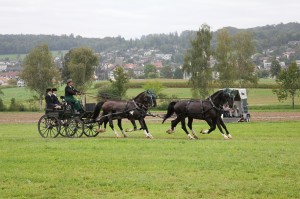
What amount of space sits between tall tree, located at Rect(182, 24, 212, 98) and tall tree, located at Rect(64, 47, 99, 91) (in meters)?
16.5

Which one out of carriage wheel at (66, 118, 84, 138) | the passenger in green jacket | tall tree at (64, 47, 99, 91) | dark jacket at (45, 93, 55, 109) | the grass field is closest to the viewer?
the grass field

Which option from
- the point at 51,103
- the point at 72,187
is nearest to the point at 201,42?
the point at 51,103

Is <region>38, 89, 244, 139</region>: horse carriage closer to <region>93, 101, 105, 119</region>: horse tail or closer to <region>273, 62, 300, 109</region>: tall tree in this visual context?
<region>93, 101, 105, 119</region>: horse tail

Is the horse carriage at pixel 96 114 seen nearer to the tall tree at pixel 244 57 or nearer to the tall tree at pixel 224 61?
the tall tree at pixel 224 61

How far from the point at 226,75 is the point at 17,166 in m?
67.1

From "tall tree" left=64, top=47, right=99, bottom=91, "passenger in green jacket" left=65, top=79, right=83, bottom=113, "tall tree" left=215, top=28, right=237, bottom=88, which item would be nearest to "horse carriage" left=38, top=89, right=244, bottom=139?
"passenger in green jacket" left=65, top=79, right=83, bottom=113

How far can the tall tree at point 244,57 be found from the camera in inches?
3369

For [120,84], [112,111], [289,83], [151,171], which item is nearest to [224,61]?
[289,83]

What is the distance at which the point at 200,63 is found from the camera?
248 feet

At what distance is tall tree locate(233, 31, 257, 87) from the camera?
8556 centimetres

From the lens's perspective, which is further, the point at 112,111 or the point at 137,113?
the point at 112,111

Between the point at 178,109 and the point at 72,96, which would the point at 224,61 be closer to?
the point at 178,109

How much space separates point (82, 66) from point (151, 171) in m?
70.6

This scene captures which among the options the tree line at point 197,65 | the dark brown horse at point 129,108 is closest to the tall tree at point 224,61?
the tree line at point 197,65
